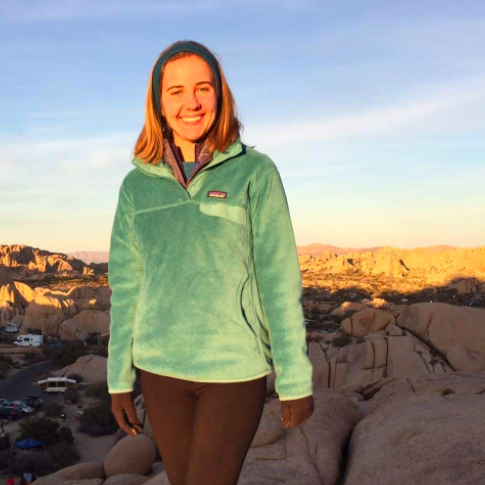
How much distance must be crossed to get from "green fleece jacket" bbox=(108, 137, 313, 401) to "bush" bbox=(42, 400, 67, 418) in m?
20.2

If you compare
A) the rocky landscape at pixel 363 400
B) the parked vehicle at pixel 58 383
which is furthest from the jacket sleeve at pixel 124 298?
the parked vehicle at pixel 58 383

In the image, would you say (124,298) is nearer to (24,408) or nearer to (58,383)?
(24,408)

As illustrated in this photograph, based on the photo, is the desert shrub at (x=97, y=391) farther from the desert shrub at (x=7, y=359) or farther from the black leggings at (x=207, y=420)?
the black leggings at (x=207, y=420)

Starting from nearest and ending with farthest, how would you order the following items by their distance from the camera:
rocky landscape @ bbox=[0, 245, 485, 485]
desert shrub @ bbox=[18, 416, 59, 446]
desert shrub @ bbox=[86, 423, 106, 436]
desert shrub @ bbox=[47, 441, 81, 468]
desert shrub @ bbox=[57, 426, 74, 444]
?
rocky landscape @ bbox=[0, 245, 485, 485]
desert shrub @ bbox=[47, 441, 81, 468]
desert shrub @ bbox=[18, 416, 59, 446]
desert shrub @ bbox=[57, 426, 74, 444]
desert shrub @ bbox=[86, 423, 106, 436]

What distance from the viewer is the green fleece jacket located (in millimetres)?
2125

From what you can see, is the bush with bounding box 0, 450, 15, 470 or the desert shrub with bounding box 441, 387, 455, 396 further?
the bush with bounding box 0, 450, 15, 470

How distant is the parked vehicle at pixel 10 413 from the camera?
64.1ft

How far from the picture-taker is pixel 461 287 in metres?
57.4

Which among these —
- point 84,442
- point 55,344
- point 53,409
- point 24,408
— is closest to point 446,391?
point 84,442

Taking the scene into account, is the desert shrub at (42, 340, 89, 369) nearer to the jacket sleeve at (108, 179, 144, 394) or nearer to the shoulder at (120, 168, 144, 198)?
the jacket sleeve at (108, 179, 144, 394)

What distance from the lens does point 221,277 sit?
2139mm

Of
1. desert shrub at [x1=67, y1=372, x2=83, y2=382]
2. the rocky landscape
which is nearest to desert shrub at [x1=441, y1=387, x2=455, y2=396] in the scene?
the rocky landscape

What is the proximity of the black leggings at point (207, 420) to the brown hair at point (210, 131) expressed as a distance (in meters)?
0.95

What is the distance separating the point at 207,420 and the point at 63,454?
15.3 meters
